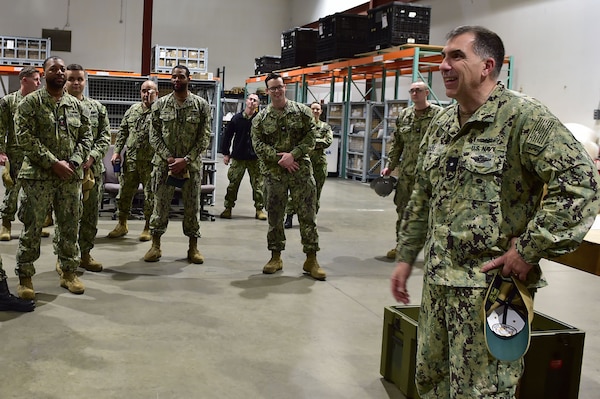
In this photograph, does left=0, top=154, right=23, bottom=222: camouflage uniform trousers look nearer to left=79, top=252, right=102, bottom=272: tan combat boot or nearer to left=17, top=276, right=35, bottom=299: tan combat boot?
left=79, top=252, right=102, bottom=272: tan combat boot

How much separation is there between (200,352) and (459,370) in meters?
2.30

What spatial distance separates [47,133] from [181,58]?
1163 centimetres

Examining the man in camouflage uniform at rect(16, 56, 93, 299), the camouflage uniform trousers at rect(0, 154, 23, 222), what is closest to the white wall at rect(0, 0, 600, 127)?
the camouflage uniform trousers at rect(0, 154, 23, 222)

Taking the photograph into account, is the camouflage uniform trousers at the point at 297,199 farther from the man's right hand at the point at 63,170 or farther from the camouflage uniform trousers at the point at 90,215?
the man's right hand at the point at 63,170

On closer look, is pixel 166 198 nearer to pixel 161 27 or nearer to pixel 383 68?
pixel 383 68

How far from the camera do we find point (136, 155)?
25.1 feet

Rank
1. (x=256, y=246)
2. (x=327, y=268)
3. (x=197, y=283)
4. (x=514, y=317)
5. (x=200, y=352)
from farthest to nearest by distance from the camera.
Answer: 1. (x=256, y=246)
2. (x=327, y=268)
3. (x=197, y=283)
4. (x=200, y=352)
5. (x=514, y=317)

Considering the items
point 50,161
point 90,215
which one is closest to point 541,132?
point 50,161

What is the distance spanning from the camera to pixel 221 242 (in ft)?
25.2

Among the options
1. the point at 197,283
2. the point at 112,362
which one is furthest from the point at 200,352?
the point at 197,283

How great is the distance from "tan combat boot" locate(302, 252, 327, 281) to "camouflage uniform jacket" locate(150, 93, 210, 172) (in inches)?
54.8

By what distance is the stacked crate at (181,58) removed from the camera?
15.7m

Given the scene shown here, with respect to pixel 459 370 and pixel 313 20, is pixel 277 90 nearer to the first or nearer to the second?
pixel 459 370

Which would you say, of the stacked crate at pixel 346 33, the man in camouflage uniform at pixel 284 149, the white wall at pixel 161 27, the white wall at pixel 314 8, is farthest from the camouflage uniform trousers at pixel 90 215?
the white wall at pixel 161 27
